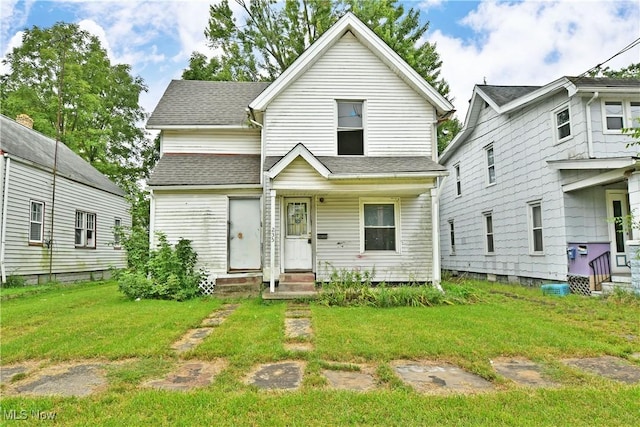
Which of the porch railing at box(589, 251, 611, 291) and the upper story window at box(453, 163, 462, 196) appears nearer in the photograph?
the porch railing at box(589, 251, 611, 291)

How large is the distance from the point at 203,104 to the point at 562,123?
11.2m

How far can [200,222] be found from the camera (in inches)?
412

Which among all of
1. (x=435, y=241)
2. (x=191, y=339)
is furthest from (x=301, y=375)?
(x=435, y=241)

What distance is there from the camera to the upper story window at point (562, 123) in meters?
10.9

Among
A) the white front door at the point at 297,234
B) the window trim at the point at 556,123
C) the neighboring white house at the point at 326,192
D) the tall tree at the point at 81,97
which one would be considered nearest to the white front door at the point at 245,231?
the neighboring white house at the point at 326,192

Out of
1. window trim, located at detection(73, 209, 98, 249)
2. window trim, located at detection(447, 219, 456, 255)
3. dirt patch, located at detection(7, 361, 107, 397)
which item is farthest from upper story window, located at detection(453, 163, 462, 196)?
window trim, located at detection(73, 209, 98, 249)

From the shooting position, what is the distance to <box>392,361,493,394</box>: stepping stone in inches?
142

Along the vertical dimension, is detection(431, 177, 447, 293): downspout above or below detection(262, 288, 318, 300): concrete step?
above

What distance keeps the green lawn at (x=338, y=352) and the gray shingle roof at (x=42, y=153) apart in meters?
6.82

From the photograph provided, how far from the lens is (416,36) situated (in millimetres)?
23375

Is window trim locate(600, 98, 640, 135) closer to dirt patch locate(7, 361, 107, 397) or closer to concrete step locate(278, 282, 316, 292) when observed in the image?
concrete step locate(278, 282, 316, 292)

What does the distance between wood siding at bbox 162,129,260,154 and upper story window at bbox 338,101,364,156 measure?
2844 mm

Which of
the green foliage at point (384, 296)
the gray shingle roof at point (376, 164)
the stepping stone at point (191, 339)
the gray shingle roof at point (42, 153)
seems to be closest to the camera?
the stepping stone at point (191, 339)

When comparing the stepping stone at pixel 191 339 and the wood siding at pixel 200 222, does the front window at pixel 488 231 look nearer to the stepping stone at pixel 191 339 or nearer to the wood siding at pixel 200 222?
the wood siding at pixel 200 222
